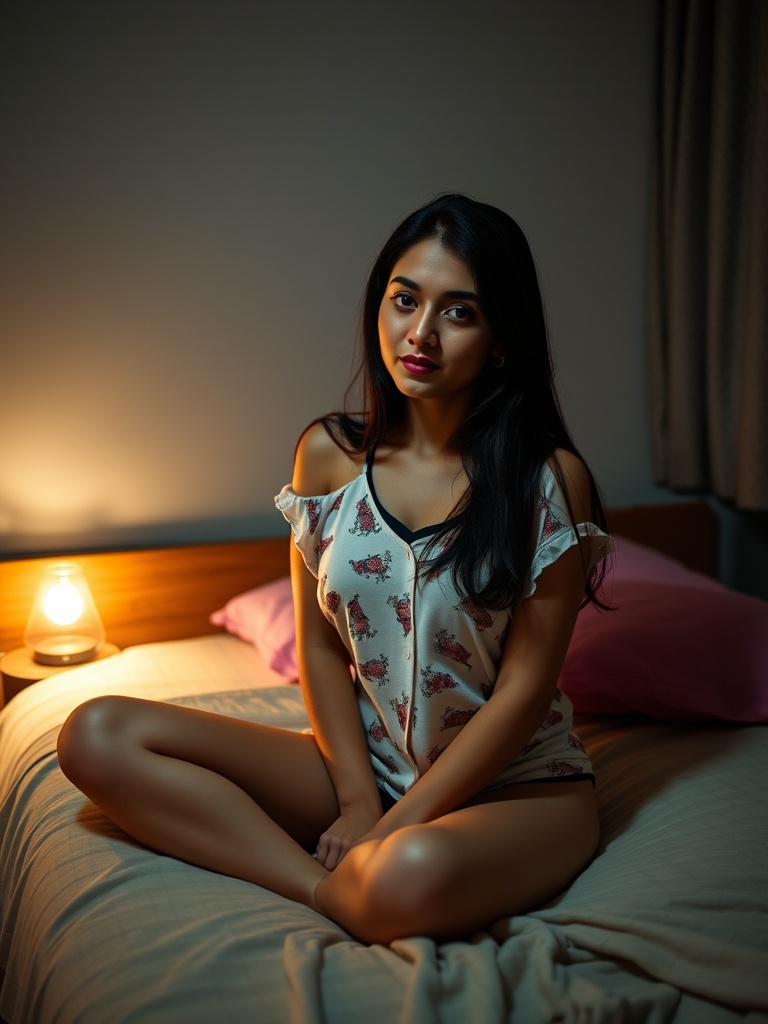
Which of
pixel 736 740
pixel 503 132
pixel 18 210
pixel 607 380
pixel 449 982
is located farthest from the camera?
pixel 607 380

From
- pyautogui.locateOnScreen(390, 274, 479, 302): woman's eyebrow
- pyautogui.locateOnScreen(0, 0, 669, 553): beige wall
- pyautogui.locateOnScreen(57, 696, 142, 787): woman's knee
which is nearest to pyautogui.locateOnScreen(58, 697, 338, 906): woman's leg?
pyautogui.locateOnScreen(57, 696, 142, 787): woman's knee

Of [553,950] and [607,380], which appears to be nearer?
[553,950]

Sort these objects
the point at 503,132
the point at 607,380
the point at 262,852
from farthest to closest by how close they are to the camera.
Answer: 1. the point at 607,380
2. the point at 503,132
3. the point at 262,852

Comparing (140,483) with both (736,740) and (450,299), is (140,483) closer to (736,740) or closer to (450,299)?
(450,299)

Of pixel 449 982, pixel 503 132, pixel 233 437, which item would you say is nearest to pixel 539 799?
pixel 449 982

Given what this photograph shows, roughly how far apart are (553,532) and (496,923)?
0.51 m

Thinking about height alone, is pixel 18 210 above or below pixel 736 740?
above

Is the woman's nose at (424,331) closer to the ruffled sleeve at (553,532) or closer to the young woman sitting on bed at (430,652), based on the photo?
the young woman sitting on bed at (430,652)

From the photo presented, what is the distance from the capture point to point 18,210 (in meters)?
2.06

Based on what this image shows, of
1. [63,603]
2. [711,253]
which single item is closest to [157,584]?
[63,603]

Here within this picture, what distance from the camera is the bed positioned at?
3.33 feet

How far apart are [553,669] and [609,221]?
1.67 metres

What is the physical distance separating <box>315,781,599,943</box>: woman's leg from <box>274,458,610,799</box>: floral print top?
0.09 meters

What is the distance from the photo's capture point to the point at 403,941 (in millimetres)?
1098
